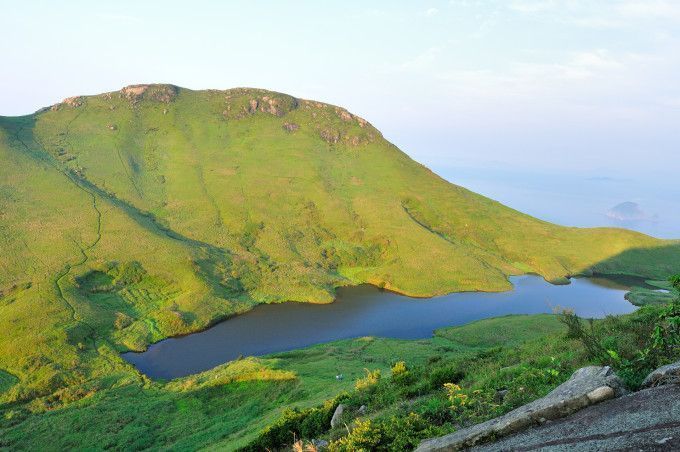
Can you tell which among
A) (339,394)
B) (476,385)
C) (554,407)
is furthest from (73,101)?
(554,407)

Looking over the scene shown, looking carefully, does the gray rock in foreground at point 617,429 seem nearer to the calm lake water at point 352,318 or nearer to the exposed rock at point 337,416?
the exposed rock at point 337,416

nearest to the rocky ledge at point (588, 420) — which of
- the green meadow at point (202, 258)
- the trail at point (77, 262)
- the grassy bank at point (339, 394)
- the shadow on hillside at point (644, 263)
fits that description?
the grassy bank at point (339, 394)

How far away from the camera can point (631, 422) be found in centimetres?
1039

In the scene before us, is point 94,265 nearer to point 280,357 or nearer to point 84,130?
point 280,357

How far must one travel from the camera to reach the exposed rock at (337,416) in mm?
24275

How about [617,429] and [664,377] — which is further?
[664,377]

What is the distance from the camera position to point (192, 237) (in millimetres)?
132625

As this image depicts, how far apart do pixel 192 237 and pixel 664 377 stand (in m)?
133

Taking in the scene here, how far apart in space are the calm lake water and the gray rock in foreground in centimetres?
7072

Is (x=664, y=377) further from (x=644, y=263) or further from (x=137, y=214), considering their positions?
(x=644, y=263)

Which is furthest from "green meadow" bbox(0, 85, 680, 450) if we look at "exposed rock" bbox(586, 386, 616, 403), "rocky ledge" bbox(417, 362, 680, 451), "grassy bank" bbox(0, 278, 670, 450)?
"exposed rock" bbox(586, 386, 616, 403)

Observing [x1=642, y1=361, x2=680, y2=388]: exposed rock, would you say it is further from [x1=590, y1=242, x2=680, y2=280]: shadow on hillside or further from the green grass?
[x1=590, y1=242, x2=680, y2=280]: shadow on hillside

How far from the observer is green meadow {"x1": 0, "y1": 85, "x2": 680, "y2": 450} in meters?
54.8

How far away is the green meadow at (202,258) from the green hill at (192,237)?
1.79 feet
